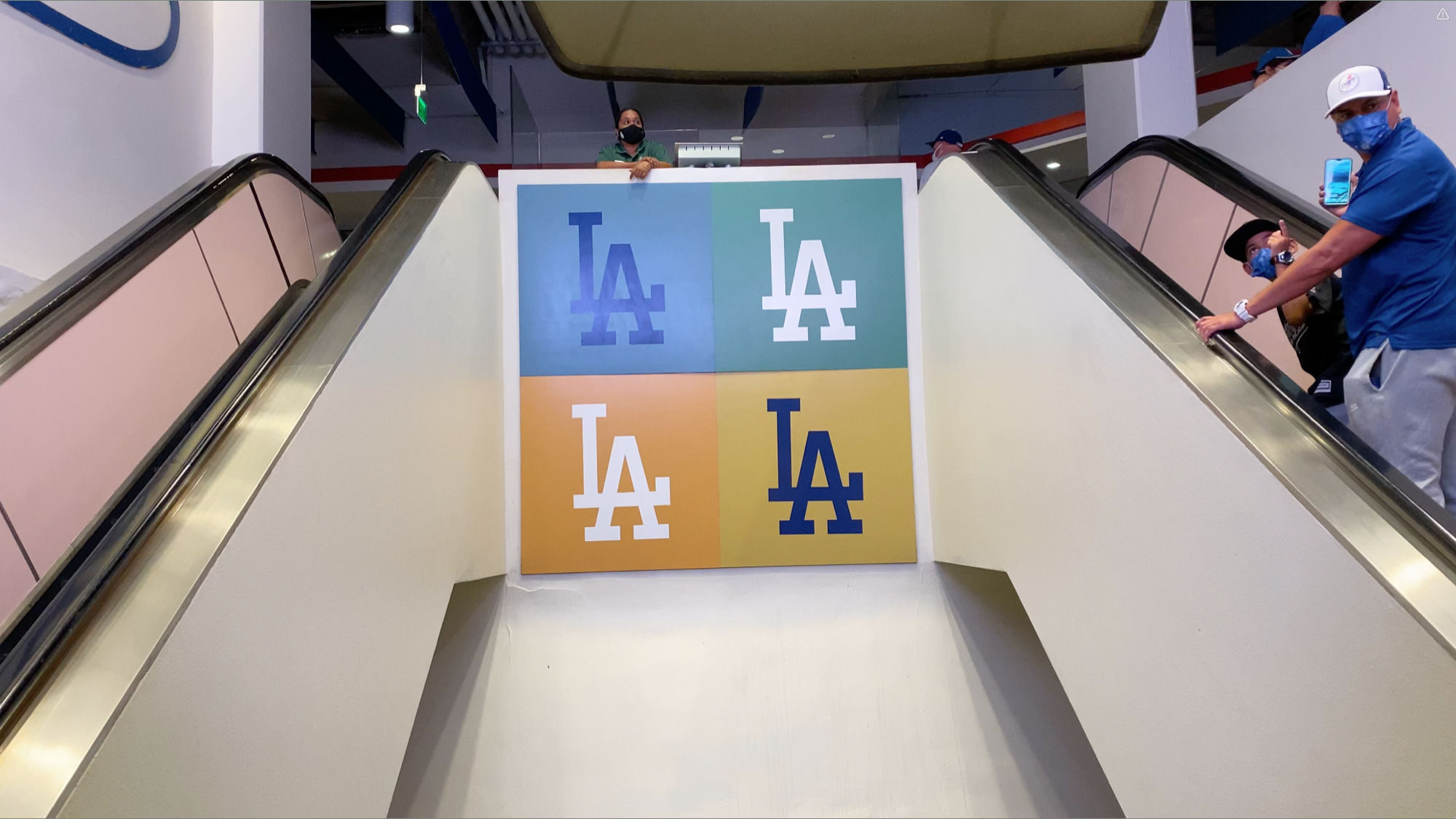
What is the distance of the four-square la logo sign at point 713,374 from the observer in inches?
150

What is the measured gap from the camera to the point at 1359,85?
238 centimetres

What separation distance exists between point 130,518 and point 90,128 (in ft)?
11.7

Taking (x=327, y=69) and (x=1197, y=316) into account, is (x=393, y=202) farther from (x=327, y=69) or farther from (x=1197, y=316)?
(x=327, y=69)

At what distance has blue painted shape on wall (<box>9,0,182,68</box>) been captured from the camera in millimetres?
3807

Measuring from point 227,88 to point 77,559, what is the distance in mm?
4893

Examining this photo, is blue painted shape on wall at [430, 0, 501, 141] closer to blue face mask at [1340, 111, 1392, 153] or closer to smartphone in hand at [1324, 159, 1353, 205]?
smartphone in hand at [1324, 159, 1353, 205]

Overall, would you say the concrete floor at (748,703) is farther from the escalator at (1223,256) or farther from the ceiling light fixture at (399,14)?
the ceiling light fixture at (399,14)

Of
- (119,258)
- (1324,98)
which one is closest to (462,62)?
(119,258)

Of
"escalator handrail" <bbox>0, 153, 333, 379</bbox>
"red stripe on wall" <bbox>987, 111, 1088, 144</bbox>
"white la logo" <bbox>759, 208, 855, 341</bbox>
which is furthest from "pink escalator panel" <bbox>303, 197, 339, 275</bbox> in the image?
"red stripe on wall" <bbox>987, 111, 1088, 144</bbox>

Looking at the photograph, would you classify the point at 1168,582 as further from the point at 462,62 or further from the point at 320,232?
the point at 462,62

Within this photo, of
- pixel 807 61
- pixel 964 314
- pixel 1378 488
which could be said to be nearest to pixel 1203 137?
pixel 807 61

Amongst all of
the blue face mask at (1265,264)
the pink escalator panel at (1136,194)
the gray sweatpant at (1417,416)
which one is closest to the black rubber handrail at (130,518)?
the gray sweatpant at (1417,416)

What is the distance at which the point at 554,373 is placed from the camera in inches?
152

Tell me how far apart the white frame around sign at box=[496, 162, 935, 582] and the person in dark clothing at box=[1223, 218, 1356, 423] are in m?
1.35
